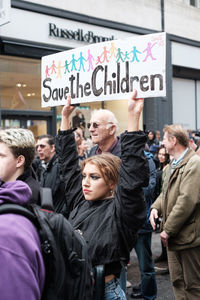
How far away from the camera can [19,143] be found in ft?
7.93

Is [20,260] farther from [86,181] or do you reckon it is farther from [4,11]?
[4,11]

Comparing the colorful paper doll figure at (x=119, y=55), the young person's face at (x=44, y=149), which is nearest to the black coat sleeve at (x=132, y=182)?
the colorful paper doll figure at (x=119, y=55)

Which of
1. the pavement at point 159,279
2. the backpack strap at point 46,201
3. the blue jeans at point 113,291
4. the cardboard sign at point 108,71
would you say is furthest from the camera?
the pavement at point 159,279

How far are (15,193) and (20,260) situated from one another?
0.24 meters

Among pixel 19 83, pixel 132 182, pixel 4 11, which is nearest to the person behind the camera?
pixel 132 182

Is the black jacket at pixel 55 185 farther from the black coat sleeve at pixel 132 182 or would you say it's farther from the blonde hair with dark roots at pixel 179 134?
the black coat sleeve at pixel 132 182

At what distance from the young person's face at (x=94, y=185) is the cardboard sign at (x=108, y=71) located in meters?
0.66

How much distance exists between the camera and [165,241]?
3518 millimetres

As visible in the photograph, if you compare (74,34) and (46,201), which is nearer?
(46,201)

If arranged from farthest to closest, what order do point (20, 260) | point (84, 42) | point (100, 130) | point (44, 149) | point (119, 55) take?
point (84, 42) → point (44, 149) → point (100, 130) → point (119, 55) → point (20, 260)

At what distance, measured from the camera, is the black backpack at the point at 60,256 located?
123cm

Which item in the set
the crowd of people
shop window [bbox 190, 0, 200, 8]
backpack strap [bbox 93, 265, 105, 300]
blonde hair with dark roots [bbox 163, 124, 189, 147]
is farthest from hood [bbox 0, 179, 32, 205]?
shop window [bbox 190, 0, 200, 8]

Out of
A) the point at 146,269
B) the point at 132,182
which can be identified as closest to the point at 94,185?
the point at 132,182

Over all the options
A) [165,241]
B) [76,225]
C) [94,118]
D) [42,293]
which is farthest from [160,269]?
[42,293]
